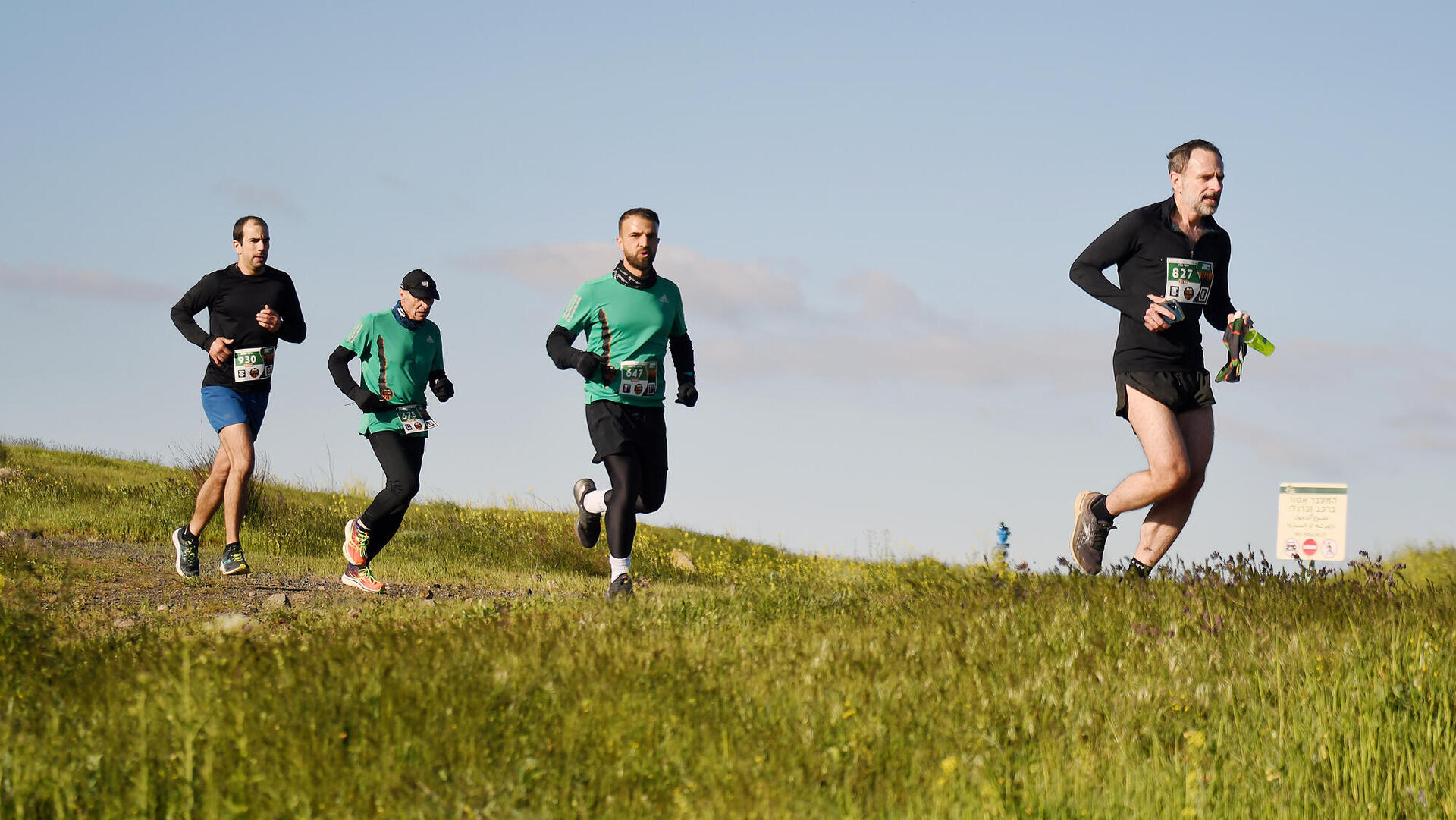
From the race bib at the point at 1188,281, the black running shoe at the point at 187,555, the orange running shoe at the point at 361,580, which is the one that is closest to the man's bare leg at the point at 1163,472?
the race bib at the point at 1188,281

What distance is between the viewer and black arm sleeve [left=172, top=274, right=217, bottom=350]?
10.2 meters

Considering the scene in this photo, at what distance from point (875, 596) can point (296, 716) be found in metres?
4.03

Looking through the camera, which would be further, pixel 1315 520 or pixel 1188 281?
pixel 1315 520

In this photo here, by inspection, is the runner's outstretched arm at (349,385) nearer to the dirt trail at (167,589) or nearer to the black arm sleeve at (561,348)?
the dirt trail at (167,589)

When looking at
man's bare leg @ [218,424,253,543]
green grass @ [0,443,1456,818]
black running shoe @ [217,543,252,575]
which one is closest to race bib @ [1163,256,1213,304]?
green grass @ [0,443,1456,818]

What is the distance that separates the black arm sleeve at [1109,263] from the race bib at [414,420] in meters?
5.44

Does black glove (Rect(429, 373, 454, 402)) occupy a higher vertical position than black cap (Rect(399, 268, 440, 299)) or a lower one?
lower

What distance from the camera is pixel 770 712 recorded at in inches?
173

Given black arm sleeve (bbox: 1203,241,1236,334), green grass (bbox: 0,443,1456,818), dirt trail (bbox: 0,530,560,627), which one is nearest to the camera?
green grass (bbox: 0,443,1456,818)

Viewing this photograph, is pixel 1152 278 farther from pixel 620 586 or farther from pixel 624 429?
pixel 620 586

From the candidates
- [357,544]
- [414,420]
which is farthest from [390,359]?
[357,544]

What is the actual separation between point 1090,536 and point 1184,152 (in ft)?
8.62

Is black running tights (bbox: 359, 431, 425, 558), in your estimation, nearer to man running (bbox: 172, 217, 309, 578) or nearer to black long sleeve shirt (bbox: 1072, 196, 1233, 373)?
man running (bbox: 172, 217, 309, 578)

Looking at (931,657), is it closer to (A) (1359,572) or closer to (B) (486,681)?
(B) (486,681)
